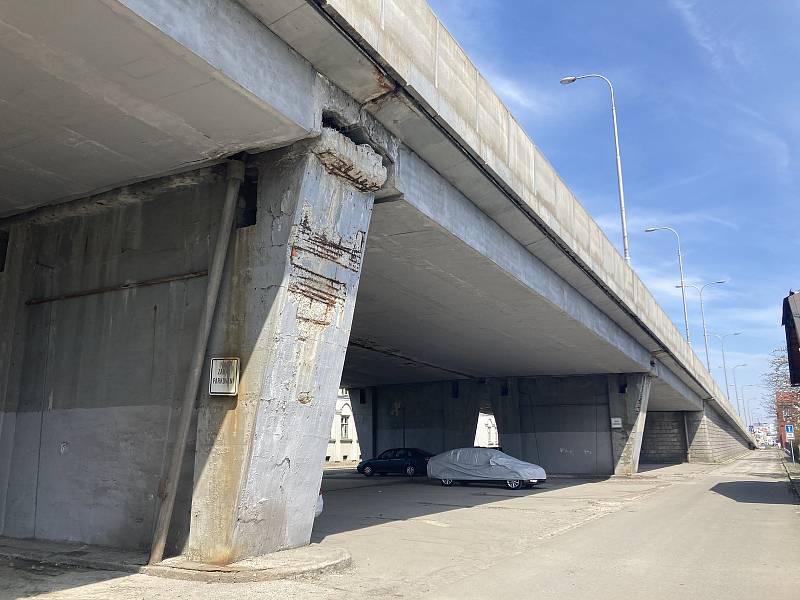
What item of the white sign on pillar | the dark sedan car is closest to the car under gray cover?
the dark sedan car

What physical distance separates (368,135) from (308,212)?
1475 mm

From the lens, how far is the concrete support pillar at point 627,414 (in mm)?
28812

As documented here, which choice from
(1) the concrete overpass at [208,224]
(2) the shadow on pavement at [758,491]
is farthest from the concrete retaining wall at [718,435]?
(1) the concrete overpass at [208,224]

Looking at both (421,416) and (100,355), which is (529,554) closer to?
(100,355)

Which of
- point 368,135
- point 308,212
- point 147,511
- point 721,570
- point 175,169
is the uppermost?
point 368,135

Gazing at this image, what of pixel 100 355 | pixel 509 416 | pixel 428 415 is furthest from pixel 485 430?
pixel 100 355

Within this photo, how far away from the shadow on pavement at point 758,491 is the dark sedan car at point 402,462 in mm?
11645

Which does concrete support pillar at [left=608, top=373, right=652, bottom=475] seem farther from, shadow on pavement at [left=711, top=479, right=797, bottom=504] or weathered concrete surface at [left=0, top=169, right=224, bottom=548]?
weathered concrete surface at [left=0, top=169, right=224, bottom=548]

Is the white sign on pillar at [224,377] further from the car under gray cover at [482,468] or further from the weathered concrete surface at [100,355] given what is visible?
the car under gray cover at [482,468]

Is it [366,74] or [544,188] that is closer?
[366,74]

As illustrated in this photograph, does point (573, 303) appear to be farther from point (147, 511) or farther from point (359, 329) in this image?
point (147, 511)

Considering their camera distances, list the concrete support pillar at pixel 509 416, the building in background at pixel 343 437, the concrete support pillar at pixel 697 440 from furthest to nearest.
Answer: the building in background at pixel 343 437 → the concrete support pillar at pixel 697 440 → the concrete support pillar at pixel 509 416

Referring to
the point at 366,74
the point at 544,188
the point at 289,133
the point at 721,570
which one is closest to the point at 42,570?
the point at 289,133

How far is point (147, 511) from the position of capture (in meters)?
8.10
